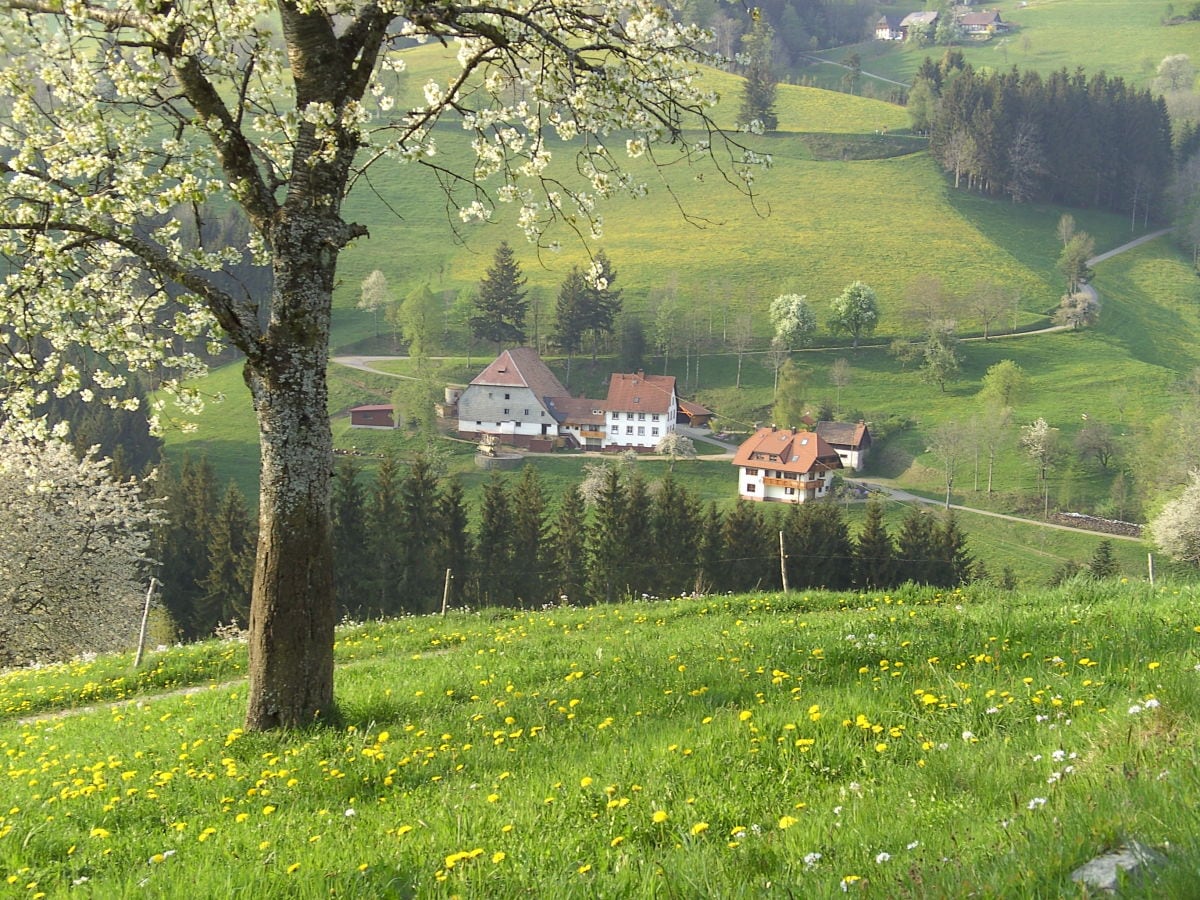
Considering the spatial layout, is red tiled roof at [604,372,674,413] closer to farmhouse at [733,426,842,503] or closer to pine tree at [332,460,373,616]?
farmhouse at [733,426,842,503]

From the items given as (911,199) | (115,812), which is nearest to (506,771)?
(115,812)

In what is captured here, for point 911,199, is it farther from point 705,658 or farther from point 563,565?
point 705,658

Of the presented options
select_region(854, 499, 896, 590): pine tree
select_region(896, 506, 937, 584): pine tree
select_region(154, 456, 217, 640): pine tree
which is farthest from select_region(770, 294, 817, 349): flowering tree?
select_region(154, 456, 217, 640): pine tree

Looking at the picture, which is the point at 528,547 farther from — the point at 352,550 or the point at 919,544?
the point at 919,544

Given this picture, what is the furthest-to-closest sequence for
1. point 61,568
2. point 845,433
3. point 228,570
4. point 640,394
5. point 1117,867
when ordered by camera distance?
1. point 640,394
2. point 845,433
3. point 228,570
4. point 61,568
5. point 1117,867

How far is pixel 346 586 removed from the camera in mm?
57281

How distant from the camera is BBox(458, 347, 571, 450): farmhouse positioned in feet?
374

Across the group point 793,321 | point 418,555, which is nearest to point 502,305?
point 793,321

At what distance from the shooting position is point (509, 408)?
376 ft

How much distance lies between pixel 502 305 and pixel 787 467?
179 ft

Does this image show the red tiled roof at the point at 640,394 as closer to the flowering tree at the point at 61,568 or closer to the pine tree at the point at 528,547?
the pine tree at the point at 528,547

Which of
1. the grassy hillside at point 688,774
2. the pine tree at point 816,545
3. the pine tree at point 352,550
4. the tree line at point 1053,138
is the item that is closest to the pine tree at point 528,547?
the pine tree at point 352,550

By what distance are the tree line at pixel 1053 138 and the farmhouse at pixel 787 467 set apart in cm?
9819

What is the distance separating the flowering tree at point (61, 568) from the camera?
3800 centimetres
